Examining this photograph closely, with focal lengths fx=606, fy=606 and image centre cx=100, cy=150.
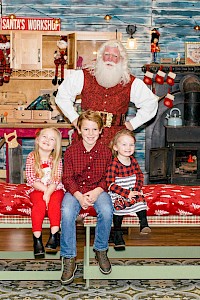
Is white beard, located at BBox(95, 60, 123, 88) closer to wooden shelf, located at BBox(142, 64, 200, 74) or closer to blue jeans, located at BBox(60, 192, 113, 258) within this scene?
blue jeans, located at BBox(60, 192, 113, 258)

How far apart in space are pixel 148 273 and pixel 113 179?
0.60 m

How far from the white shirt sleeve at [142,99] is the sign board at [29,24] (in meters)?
2.87

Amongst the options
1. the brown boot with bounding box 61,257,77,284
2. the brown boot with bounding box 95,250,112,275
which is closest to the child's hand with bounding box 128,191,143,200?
the brown boot with bounding box 95,250,112,275

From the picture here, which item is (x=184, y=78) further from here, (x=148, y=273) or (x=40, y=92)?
(x=148, y=273)

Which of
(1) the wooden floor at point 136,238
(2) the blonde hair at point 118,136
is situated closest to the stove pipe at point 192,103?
(1) the wooden floor at point 136,238

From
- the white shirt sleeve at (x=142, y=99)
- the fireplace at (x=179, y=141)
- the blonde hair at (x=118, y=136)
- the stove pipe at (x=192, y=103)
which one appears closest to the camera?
the blonde hair at (x=118, y=136)

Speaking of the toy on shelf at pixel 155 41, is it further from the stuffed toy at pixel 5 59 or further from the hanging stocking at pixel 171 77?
the stuffed toy at pixel 5 59

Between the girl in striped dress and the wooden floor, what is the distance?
101 centimetres

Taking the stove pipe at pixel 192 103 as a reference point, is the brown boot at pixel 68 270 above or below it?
below

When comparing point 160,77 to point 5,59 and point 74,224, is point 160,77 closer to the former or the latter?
point 5,59

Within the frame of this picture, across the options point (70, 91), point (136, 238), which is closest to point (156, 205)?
point (70, 91)

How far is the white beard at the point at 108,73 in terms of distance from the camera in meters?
4.25

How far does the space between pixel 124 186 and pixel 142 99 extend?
0.95 metres

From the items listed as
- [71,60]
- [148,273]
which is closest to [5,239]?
[148,273]
